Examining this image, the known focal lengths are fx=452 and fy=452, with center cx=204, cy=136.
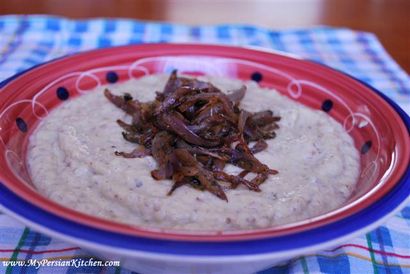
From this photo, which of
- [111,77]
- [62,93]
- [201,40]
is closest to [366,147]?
[111,77]

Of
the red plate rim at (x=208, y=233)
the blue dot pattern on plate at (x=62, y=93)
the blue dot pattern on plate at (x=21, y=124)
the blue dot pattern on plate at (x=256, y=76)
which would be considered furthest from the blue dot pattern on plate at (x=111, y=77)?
the blue dot pattern on plate at (x=256, y=76)

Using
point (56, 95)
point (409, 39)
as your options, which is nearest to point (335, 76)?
point (56, 95)

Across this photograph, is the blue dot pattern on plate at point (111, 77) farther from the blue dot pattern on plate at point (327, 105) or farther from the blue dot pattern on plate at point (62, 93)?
the blue dot pattern on plate at point (327, 105)

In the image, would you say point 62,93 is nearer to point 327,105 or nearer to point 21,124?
point 21,124

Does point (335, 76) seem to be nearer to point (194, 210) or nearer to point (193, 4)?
point (194, 210)

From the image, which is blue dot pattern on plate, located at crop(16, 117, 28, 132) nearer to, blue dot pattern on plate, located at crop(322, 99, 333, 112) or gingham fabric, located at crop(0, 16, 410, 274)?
gingham fabric, located at crop(0, 16, 410, 274)

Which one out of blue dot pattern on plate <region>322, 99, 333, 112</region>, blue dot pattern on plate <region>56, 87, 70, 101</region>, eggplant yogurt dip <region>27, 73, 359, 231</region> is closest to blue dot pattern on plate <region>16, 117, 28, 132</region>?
eggplant yogurt dip <region>27, 73, 359, 231</region>
